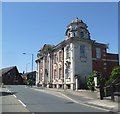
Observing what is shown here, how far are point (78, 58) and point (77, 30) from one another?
15.4 feet

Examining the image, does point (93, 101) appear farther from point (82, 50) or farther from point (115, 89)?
point (82, 50)

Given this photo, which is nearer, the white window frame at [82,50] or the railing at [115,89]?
the railing at [115,89]

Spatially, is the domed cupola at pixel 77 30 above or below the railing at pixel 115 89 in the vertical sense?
above

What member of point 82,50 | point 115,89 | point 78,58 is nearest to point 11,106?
point 115,89

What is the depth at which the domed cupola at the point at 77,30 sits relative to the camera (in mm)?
45531

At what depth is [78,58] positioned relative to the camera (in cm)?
4434

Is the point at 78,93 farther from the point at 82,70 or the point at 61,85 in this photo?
the point at 61,85

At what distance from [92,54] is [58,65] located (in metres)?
7.41

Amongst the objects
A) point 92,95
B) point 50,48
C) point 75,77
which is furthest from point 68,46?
point 92,95

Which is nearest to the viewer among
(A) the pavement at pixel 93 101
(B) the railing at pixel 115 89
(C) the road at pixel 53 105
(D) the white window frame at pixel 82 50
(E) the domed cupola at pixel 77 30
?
(C) the road at pixel 53 105

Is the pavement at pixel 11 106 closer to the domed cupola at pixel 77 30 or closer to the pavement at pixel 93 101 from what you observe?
the pavement at pixel 93 101

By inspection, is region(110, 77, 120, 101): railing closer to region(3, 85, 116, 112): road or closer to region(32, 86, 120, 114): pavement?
region(32, 86, 120, 114): pavement

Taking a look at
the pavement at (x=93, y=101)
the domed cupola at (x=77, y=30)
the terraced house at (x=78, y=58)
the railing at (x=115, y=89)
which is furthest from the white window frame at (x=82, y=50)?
the railing at (x=115, y=89)

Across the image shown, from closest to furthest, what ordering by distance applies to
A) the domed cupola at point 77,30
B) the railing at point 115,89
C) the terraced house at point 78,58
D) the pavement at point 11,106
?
the pavement at point 11,106
the railing at point 115,89
the terraced house at point 78,58
the domed cupola at point 77,30
